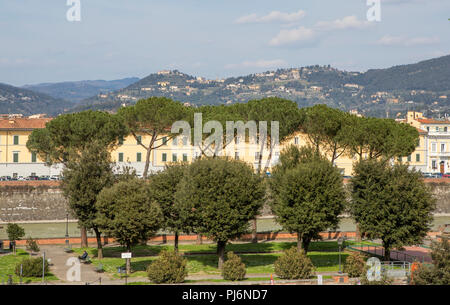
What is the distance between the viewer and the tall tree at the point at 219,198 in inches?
1194

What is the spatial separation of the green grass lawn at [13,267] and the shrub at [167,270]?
16.4 ft

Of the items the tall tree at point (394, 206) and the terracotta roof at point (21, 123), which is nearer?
the tall tree at point (394, 206)

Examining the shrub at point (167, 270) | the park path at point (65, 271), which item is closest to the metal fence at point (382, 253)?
the shrub at point (167, 270)

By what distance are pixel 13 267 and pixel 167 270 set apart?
367 inches

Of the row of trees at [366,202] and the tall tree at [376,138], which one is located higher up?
the tall tree at [376,138]

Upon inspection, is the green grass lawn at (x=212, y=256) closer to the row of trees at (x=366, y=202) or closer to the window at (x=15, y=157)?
the row of trees at (x=366, y=202)

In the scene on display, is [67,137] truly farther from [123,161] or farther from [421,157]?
[421,157]

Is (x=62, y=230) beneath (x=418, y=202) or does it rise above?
beneath

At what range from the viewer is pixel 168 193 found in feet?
110

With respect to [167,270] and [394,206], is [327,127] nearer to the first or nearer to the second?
[394,206]

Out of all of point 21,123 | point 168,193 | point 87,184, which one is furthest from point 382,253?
point 21,123

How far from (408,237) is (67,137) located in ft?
108
